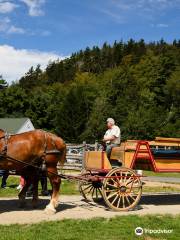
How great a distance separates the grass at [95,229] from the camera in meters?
8.43

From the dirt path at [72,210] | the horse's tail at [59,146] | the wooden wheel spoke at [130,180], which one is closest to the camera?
the dirt path at [72,210]

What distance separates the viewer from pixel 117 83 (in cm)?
10044

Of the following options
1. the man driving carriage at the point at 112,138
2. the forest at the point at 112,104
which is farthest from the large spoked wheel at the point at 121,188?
the forest at the point at 112,104

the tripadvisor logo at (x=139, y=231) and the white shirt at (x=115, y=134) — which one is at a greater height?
the white shirt at (x=115, y=134)

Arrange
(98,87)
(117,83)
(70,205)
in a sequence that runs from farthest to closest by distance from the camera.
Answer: (98,87)
(117,83)
(70,205)

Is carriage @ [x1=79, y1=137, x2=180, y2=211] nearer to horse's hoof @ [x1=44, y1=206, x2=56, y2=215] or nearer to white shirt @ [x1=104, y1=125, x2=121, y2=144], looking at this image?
white shirt @ [x1=104, y1=125, x2=121, y2=144]

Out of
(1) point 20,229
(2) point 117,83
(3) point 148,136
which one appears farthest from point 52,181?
(2) point 117,83

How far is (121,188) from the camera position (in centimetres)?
1180

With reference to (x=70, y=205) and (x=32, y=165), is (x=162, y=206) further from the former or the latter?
(x=32, y=165)

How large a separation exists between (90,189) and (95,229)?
14.8ft

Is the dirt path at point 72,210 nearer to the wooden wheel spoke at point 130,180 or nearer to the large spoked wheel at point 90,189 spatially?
the large spoked wheel at point 90,189

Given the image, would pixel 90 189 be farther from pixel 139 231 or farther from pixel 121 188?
pixel 139 231

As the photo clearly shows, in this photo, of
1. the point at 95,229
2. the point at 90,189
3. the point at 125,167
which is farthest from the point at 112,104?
the point at 95,229

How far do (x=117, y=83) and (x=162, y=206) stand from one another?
3478 inches
